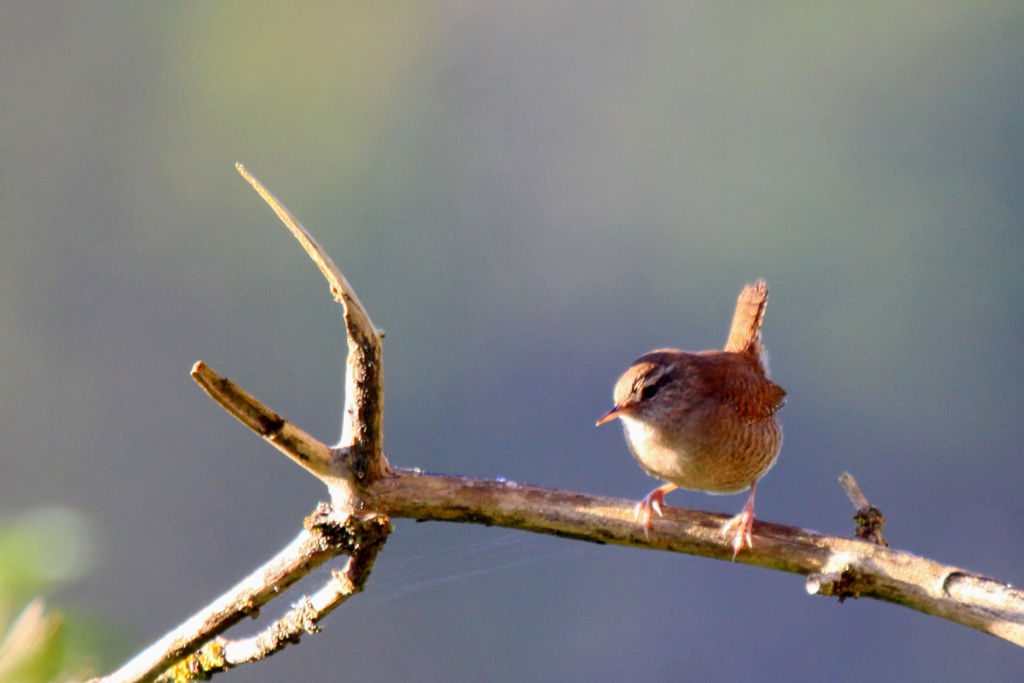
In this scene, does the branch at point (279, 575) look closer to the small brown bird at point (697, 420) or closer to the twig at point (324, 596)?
the twig at point (324, 596)

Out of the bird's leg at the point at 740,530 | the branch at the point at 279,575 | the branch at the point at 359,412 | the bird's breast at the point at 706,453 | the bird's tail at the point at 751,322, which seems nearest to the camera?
the branch at the point at 359,412

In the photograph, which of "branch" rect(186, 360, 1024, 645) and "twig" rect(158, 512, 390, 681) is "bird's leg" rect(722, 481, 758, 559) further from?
"twig" rect(158, 512, 390, 681)

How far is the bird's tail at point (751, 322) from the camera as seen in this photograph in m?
2.87

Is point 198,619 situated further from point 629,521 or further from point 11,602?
point 11,602

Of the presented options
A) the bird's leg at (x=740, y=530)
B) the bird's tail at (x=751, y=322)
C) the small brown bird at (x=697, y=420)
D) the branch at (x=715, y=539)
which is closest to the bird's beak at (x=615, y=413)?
the small brown bird at (x=697, y=420)

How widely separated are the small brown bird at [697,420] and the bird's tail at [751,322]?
307 millimetres

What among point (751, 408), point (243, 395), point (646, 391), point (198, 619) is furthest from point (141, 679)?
point (751, 408)

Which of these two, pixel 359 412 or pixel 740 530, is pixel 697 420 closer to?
pixel 740 530

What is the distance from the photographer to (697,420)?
91.7 inches

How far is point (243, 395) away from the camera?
5.26ft

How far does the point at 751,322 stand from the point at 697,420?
2.28 ft

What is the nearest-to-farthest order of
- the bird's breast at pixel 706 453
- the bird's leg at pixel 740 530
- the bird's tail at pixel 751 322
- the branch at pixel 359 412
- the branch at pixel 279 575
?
the branch at pixel 359 412, the branch at pixel 279 575, the bird's leg at pixel 740 530, the bird's breast at pixel 706 453, the bird's tail at pixel 751 322

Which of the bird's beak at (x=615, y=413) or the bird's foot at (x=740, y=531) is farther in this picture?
the bird's beak at (x=615, y=413)

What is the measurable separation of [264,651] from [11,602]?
1293 millimetres
